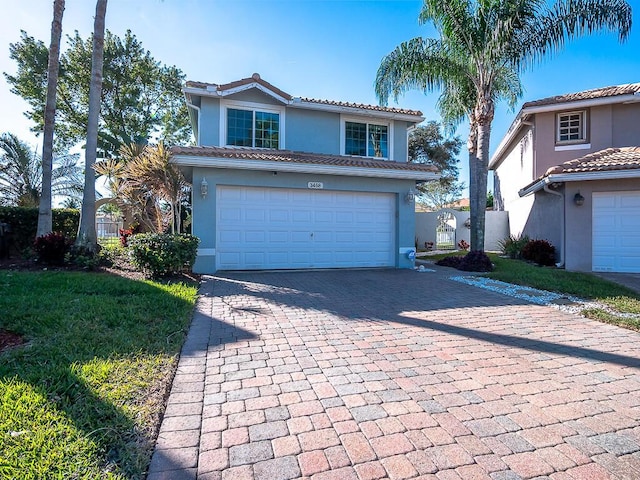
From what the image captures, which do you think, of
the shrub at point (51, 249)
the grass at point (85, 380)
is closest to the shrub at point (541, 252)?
the grass at point (85, 380)

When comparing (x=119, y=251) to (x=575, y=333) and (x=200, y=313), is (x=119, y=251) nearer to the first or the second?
(x=200, y=313)

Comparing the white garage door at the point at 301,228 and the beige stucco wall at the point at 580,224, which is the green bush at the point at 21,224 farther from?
the beige stucco wall at the point at 580,224

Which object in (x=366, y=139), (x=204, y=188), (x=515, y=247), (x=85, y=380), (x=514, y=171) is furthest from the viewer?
(x=514, y=171)

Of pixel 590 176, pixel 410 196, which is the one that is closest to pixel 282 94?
pixel 410 196

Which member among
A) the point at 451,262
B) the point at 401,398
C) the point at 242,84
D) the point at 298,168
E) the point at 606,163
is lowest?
Answer: the point at 401,398

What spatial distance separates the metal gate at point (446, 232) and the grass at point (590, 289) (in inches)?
373

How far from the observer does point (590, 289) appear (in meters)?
8.54

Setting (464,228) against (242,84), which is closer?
(242,84)

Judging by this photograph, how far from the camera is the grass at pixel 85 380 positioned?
7.88 feet

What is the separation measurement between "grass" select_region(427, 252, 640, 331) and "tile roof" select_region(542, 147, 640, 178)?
11.5 ft

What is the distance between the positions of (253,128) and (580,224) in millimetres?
11932

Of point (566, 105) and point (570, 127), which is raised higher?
point (566, 105)

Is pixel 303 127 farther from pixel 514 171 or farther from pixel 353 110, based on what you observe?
pixel 514 171

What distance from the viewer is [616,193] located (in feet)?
38.0
